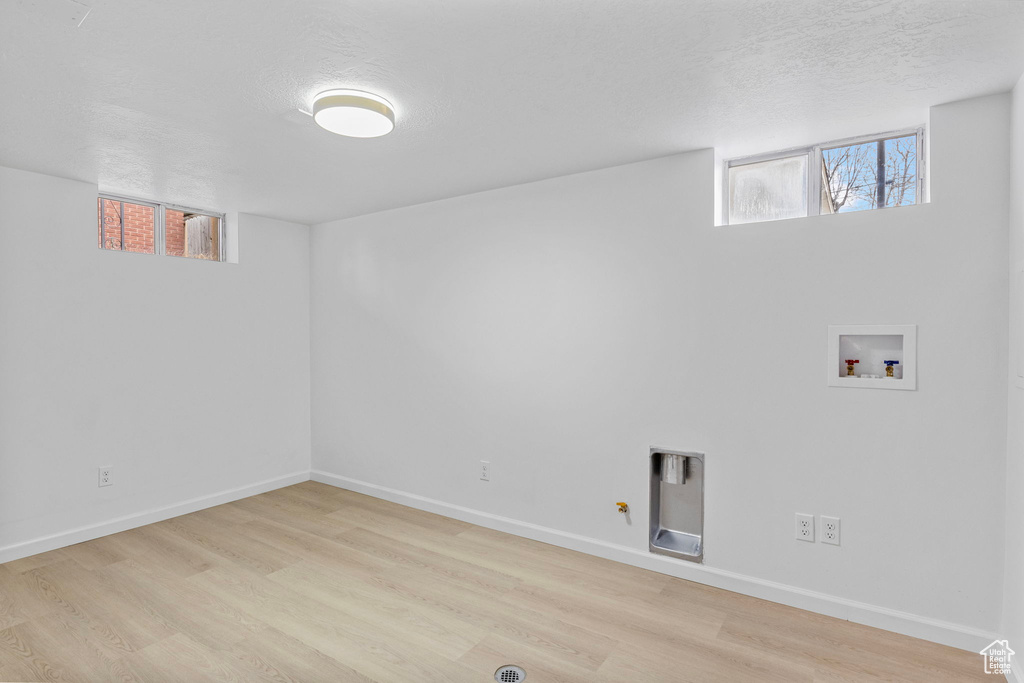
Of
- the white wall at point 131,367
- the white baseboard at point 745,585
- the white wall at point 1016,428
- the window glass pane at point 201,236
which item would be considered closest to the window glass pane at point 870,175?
the white wall at point 1016,428

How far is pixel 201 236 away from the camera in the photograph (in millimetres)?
4188

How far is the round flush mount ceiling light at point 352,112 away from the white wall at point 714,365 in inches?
53.6

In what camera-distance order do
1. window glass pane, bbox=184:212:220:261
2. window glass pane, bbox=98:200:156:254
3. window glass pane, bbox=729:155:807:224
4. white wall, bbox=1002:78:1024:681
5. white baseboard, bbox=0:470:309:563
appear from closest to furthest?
1. white wall, bbox=1002:78:1024:681
2. window glass pane, bbox=729:155:807:224
3. white baseboard, bbox=0:470:309:563
4. window glass pane, bbox=98:200:156:254
5. window glass pane, bbox=184:212:220:261

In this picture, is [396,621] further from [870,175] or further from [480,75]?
[870,175]

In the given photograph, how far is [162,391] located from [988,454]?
15.4ft

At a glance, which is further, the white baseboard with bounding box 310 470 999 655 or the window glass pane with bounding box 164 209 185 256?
the window glass pane with bounding box 164 209 185 256

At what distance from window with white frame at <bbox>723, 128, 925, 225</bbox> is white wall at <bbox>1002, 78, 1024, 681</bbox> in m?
0.42

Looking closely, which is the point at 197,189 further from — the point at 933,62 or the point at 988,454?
the point at 988,454

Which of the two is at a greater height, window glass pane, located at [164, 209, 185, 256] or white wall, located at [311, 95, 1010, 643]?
window glass pane, located at [164, 209, 185, 256]

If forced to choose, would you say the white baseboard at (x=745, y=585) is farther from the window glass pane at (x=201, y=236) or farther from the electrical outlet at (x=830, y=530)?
the window glass pane at (x=201, y=236)

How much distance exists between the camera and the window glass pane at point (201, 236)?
161 inches

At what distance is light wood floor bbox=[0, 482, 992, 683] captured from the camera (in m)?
2.12
